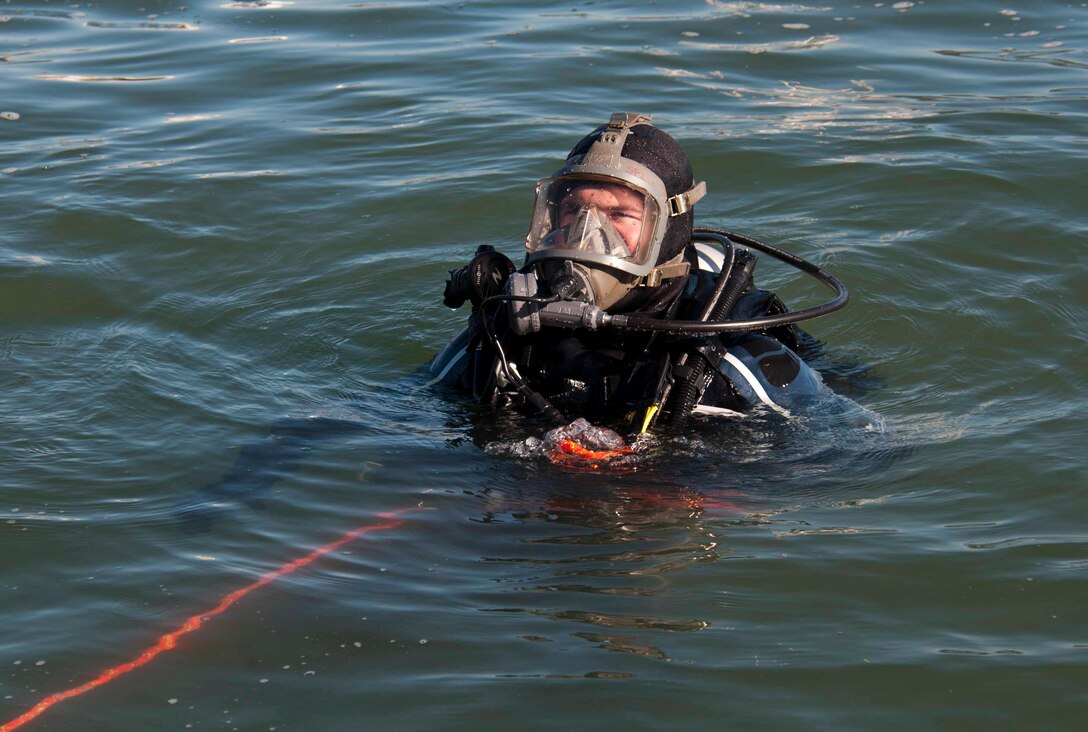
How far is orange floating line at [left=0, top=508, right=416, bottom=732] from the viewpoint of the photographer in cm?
307

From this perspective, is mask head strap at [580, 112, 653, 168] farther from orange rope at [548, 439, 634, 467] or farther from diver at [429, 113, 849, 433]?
orange rope at [548, 439, 634, 467]

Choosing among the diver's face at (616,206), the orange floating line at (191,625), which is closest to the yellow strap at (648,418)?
the diver's face at (616,206)

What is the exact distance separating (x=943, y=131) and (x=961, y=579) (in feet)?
16.7

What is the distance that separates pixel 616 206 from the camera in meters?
4.37

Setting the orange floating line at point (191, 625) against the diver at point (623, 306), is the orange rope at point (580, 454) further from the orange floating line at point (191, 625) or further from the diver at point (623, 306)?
the orange floating line at point (191, 625)

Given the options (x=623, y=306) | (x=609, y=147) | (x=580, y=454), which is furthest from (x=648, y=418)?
(x=609, y=147)

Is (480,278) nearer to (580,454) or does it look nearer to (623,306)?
(623,306)

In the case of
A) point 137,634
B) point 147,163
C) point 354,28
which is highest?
point 354,28

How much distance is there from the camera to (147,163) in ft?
26.5

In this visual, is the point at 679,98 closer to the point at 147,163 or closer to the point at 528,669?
the point at 147,163

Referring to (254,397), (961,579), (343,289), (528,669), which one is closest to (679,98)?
(343,289)

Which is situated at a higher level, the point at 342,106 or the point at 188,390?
the point at 342,106

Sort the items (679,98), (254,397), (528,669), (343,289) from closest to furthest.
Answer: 1. (528,669)
2. (254,397)
3. (343,289)
4. (679,98)

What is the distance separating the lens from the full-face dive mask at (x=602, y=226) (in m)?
4.29
